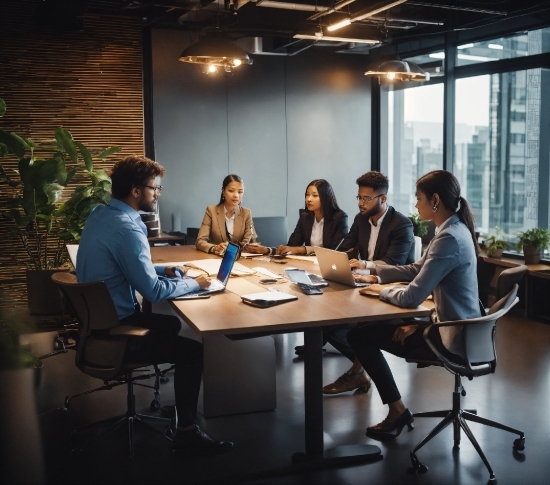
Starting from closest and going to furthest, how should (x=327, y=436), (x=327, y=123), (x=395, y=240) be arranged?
(x=327, y=436), (x=395, y=240), (x=327, y=123)

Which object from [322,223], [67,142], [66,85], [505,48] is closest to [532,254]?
[505,48]

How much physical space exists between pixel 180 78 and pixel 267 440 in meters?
5.33

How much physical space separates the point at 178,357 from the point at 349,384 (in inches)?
56.6

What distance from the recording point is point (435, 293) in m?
3.60

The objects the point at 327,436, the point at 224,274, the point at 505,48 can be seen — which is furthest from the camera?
the point at 505,48

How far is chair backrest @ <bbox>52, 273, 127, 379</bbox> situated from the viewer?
3385 mm

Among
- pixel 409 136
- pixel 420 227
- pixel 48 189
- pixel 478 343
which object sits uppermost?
pixel 409 136

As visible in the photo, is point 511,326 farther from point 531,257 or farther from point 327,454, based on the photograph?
point 327,454

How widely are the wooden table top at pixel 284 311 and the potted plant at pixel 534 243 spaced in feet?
11.4

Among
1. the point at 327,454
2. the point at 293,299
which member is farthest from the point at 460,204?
the point at 327,454

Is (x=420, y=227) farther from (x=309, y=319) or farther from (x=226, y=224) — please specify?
(x=309, y=319)

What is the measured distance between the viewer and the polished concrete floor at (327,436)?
3393 mm

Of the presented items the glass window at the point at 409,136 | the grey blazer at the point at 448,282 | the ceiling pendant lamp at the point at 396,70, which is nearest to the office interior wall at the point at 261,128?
the glass window at the point at 409,136

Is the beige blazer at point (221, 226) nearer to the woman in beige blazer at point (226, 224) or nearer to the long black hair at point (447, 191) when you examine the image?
the woman in beige blazer at point (226, 224)
